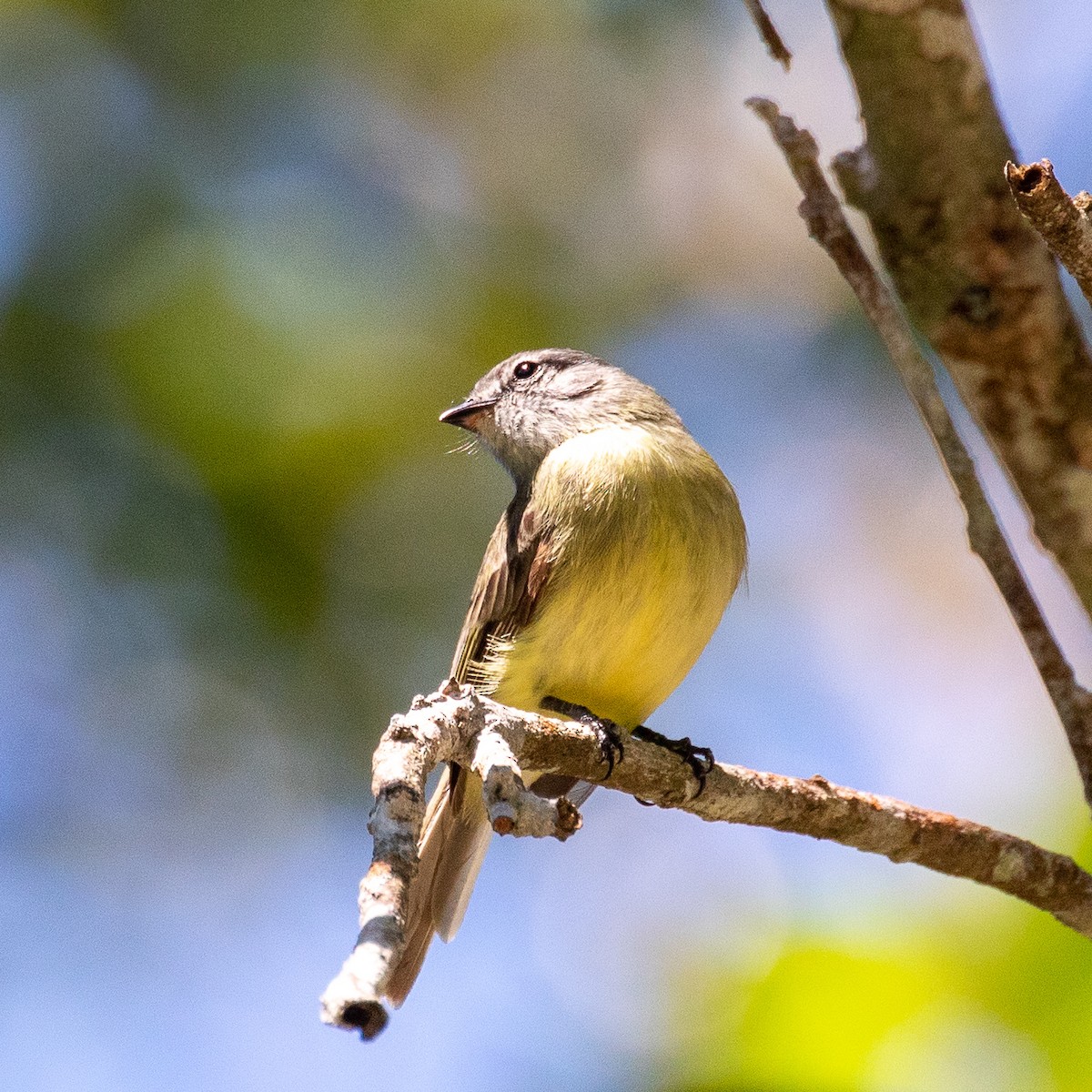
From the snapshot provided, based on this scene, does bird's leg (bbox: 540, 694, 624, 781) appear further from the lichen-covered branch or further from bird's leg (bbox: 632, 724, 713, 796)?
the lichen-covered branch

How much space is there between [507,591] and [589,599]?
355 mm

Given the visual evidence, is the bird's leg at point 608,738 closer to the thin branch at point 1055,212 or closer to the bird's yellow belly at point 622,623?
the bird's yellow belly at point 622,623

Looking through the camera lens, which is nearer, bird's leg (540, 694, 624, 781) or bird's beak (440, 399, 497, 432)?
bird's leg (540, 694, 624, 781)

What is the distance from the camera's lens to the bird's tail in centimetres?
449

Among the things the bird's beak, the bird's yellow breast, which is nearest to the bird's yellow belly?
the bird's yellow breast

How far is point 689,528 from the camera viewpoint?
168 inches

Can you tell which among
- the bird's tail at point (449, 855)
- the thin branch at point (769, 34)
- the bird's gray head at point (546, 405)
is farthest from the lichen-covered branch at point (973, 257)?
the bird's tail at point (449, 855)

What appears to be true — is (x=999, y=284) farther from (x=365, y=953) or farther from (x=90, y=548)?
(x=90, y=548)

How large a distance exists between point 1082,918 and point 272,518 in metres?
3.57

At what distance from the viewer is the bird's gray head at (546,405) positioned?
16.7 feet

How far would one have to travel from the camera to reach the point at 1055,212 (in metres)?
2.48

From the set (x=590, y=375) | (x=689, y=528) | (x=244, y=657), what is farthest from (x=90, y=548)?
(x=689, y=528)

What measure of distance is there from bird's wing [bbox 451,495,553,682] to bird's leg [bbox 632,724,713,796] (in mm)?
599

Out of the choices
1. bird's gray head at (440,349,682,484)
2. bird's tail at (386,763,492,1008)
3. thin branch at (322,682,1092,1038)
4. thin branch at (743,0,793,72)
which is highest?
bird's gray head at (440,349,682,484)
